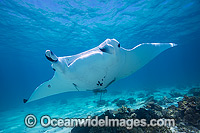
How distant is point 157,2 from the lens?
12539mm

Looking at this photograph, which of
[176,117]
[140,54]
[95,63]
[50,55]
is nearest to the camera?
[50,55]

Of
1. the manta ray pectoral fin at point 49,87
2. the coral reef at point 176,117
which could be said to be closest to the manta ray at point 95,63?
the manta ray pectoral fin at point 49,87

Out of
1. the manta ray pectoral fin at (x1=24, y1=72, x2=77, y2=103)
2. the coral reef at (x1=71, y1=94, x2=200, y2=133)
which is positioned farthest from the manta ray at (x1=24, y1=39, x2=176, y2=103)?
the coral reef at (x1=71, y1=94, x2=200, y2=133)

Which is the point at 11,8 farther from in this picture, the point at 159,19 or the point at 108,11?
the point at 159,19

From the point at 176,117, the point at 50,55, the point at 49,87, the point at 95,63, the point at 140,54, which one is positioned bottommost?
the point at 176,117

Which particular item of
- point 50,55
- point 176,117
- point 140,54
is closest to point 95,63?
point 50,55

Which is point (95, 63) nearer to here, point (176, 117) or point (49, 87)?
point (49, 87)

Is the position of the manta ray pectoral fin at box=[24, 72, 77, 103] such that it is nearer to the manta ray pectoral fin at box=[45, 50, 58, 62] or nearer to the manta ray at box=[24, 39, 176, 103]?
the manta ray at box=[24, 39, 176, 103]

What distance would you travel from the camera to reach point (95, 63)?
286 cm

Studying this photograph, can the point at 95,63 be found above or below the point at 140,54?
below

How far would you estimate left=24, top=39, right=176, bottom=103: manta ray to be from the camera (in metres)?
2.79

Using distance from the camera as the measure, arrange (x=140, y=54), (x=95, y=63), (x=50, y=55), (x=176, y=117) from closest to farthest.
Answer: (x=50, y=55), (x=95, y=63), (x=140, y=54), (x=176, y=117)

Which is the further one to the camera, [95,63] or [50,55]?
[95,63]

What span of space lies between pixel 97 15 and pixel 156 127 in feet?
47.9
